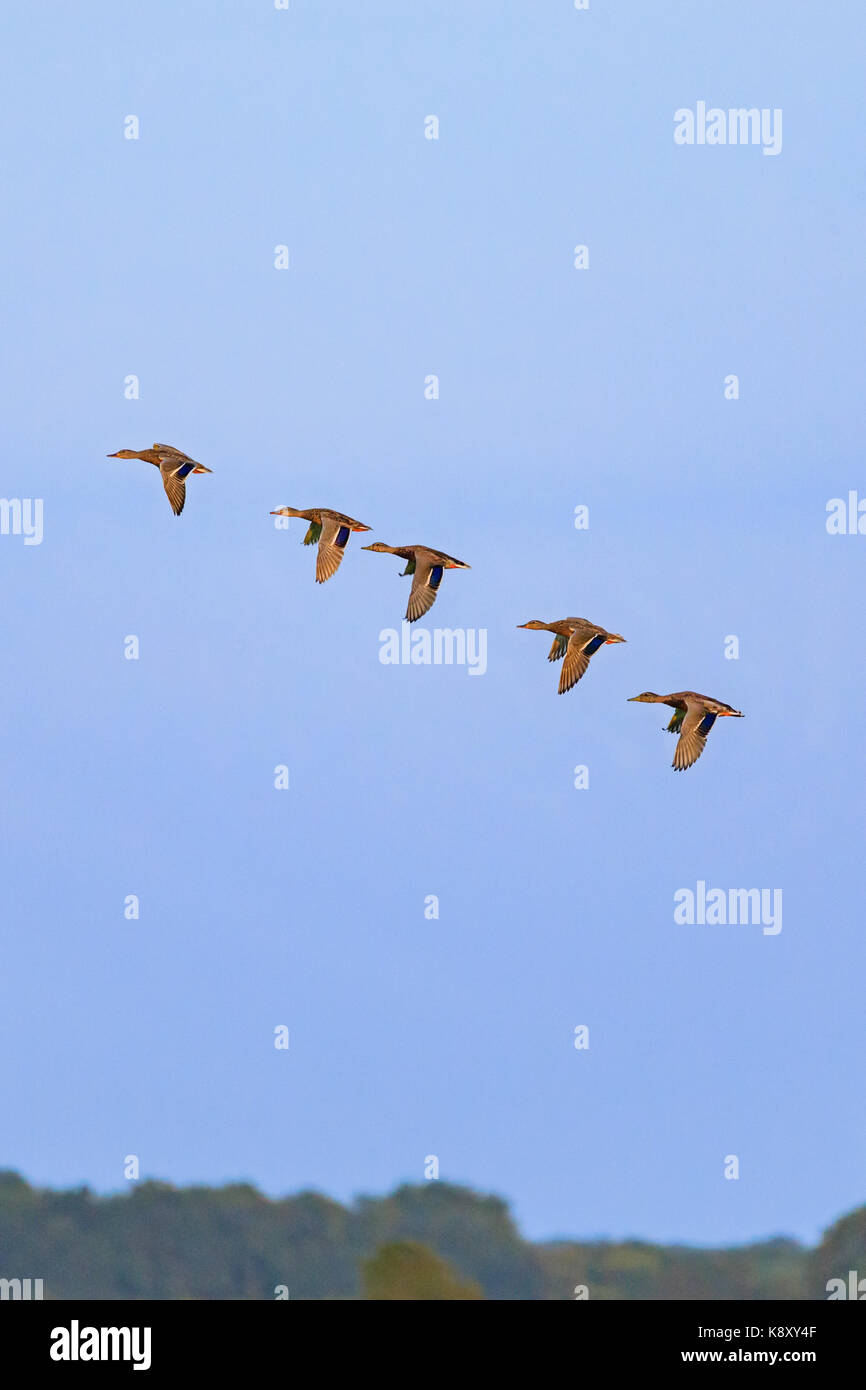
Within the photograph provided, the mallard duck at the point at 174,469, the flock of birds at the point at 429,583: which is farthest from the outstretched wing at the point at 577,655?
the mallard duck at the point at 174,469

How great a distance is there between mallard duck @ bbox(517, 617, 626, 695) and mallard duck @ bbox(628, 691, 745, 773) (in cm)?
152

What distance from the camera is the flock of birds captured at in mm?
44906

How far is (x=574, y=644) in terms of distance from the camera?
1857 inches

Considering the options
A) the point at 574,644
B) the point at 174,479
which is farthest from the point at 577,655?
the point at 174,479

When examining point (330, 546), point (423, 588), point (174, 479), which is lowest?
point (423, 588)

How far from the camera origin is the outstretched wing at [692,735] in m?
→ 44.7

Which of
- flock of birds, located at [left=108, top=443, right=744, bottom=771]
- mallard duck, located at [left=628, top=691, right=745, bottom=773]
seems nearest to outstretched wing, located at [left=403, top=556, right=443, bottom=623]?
flock of birds, located at [left=108, top=443, right=744, bottom=771]

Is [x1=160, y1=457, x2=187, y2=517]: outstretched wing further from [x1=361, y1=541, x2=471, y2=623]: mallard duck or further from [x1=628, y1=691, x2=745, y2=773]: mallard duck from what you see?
[x1=628, y1=691, x2=745, y2=773]: mallard duck

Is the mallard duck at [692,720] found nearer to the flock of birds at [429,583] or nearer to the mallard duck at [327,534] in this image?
the flock of birds at [429,583]

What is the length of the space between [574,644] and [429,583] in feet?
9.56

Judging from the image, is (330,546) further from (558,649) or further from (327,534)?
(558,649)
